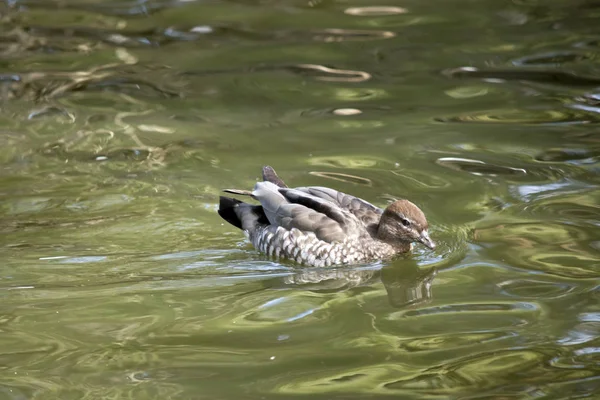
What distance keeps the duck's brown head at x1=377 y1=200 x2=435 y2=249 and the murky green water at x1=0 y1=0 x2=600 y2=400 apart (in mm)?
231

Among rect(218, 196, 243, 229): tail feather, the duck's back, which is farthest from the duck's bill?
rect(218, 196, 243, 229): tail feather

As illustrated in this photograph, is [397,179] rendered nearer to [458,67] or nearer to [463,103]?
[463,103]

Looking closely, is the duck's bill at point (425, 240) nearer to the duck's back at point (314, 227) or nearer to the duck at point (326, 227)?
the duck at point (326, 227)

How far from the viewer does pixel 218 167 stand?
37.0 feet

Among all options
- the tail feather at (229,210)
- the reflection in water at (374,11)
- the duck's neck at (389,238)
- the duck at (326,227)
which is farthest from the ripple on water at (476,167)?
the reflection in water at (374,11)

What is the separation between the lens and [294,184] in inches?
427

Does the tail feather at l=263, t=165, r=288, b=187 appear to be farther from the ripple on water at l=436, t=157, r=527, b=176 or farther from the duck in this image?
the ripple on water at l=436, t=157, r=527, b=176

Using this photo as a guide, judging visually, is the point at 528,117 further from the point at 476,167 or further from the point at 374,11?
the point at 374,11

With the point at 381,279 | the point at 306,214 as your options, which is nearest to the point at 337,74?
the point at 306,214

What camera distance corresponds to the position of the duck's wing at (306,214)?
912 cm

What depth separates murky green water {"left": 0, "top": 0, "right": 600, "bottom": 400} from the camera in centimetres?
701

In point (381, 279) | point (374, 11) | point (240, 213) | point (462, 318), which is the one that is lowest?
point (381, 279)

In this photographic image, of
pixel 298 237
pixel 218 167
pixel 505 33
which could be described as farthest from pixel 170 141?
pixel 505 33

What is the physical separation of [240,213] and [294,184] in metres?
1.34
